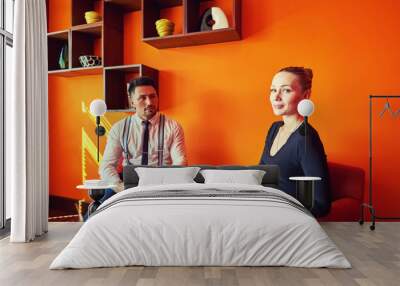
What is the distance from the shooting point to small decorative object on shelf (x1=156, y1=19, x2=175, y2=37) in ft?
16.8

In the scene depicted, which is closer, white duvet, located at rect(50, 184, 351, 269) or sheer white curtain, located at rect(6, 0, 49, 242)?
white duvet, located at rect(50, 184, 351, 269)

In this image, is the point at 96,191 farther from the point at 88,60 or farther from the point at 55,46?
the point at 55,46

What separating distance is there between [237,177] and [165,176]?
2.38ft

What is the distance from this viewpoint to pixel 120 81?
554 cm

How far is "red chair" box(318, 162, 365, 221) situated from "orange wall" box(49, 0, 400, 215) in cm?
13

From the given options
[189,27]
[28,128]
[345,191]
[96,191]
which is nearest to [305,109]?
[345,191]

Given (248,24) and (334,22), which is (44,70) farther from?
(334,22)

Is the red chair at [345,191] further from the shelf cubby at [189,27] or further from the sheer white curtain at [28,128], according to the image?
the sheer white curtain at [28,128]

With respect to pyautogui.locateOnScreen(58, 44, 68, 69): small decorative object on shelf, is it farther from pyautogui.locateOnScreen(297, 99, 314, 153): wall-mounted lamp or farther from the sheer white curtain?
pyautogui.locateOnScreen(297, 99, 314, 153): wall-mounted lamp

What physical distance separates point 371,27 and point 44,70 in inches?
133

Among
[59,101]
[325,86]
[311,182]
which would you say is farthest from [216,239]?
[59,101]

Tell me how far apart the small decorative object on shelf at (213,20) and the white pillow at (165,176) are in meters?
1.54

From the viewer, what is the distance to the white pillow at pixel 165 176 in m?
4.68

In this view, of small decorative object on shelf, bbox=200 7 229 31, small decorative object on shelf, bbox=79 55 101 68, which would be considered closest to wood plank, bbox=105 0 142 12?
small decorative object on shelf, bbox=79 55 101 68
